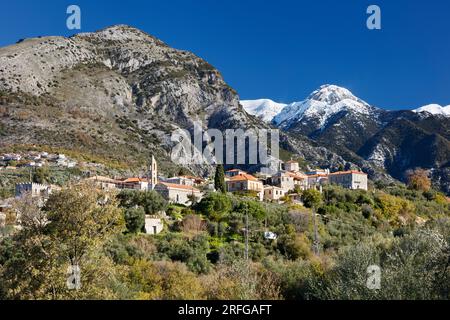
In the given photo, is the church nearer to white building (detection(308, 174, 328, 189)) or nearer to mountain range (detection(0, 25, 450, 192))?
mountain range (detection(0, 25, 450, 192))

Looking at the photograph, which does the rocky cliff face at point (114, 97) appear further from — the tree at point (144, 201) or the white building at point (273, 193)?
the tree at point (144, 201)

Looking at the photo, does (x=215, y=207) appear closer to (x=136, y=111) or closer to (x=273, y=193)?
(x=273, y=193)

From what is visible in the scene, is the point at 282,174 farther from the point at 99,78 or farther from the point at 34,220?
the point at 99,78

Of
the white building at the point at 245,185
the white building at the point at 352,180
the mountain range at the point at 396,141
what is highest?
the mountain range at the point at 396,141

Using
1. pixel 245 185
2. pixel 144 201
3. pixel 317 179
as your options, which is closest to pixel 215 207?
pixel 144 201

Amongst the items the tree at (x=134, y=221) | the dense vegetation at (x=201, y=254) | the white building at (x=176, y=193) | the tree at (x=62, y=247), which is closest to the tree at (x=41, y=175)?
the white building at (x=176, y=193)

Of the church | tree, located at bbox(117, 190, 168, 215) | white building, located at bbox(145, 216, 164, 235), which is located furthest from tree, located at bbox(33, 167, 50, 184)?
white building, located at bbox(145, 216, 164, 235)
